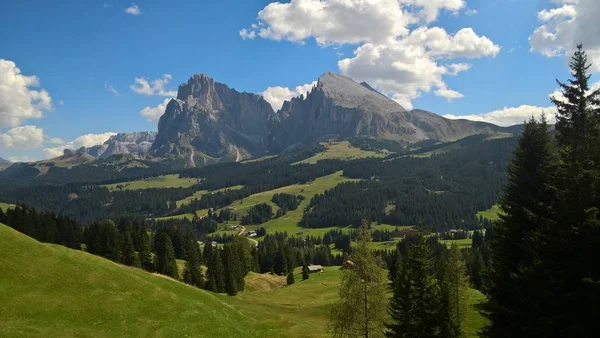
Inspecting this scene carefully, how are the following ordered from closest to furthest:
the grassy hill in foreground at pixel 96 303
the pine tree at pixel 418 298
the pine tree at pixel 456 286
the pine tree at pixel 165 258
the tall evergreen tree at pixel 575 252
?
the tall evergreen tree at pixel 575 252, the pine tree at pixel 418 298, the grassy hill in foreground at pixel 96 303, the pine tree at pixel 456 286, the pine tree at pixel 165 258

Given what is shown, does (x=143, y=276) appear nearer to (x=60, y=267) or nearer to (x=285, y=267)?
(x=60, y=267)

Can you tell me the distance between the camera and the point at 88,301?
48.8 meters

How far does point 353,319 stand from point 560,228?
19.8 metres

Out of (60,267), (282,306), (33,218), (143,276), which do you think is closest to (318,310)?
(282,306)

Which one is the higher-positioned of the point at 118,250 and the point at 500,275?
the point at 500,275

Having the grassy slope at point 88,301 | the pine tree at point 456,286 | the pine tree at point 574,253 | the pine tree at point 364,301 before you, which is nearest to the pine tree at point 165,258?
the grassy slope at point 88,301

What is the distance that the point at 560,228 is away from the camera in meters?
25.0

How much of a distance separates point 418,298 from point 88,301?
1483 inches

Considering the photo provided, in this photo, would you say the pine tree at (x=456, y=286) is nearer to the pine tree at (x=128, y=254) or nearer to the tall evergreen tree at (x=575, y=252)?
the tall evergreen tree at (x=575, y=252)

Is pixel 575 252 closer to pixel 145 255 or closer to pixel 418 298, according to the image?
pixel 418 298

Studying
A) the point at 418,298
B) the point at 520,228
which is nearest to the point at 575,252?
the point at 520,228

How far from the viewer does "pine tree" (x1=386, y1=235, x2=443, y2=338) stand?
3653 centimetres

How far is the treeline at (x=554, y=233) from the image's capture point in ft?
77.5

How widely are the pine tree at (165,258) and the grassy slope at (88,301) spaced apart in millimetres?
42736
